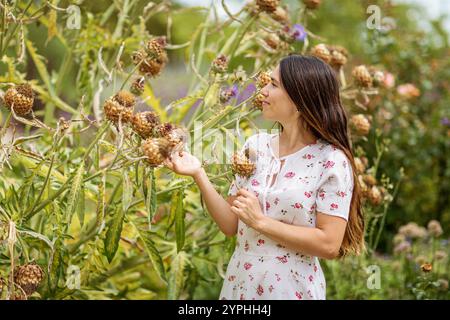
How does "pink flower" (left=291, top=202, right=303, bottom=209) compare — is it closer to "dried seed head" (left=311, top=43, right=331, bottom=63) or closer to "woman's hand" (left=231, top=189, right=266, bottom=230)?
"woman's hand" (left=231, top=189, right=266, bottom=230)

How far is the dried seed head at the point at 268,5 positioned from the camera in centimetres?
268

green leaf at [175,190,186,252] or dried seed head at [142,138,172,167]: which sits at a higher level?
dried seed head at [142,138,172,167]

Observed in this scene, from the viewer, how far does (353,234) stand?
2232mm

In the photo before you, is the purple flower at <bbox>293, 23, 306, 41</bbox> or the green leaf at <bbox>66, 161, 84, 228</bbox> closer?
the green leaf at <bbox>66, 161, 84, 228</bbox>

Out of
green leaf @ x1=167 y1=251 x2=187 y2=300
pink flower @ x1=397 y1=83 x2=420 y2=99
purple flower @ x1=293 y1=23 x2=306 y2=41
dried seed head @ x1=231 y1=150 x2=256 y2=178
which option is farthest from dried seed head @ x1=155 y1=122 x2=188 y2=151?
pink flower @ x1=397 y1=83 x2=420 y2=99

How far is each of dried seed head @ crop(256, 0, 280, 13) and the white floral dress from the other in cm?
73

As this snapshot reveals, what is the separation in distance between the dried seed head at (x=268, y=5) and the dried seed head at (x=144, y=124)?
0.93 m

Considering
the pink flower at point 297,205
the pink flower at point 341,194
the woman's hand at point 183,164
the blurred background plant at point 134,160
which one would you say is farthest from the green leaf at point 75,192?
the pink flower at point 341,194

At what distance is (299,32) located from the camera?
2.92m

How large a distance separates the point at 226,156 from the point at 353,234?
23.5 inches

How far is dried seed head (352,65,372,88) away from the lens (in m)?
2.87

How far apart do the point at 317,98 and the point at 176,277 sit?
3.20 ft

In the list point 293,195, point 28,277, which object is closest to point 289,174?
point 293,195

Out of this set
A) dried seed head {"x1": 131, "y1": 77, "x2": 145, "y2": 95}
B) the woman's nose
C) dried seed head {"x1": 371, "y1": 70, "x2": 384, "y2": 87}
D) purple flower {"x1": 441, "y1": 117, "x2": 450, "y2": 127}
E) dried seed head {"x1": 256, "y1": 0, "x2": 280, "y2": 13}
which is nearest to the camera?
the woman's nose
